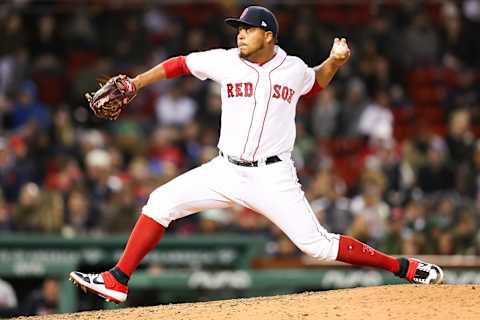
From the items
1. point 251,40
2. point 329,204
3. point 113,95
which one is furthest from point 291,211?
point 329,204

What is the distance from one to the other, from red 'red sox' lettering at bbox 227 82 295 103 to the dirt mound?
120cm

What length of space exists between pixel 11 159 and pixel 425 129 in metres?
5.17

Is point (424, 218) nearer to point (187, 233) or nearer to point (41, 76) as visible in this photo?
point (187, 233)

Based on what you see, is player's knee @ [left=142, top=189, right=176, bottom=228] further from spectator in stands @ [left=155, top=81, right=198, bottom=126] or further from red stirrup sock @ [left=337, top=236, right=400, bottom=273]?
spectator in stands @ [left=155, top=81, right=198, bottom=126]

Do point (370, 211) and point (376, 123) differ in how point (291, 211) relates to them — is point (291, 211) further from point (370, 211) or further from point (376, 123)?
point (376, 123)

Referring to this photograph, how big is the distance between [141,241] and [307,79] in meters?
1.35

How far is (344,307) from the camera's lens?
266 inches

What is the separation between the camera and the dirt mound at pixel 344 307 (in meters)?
6.55

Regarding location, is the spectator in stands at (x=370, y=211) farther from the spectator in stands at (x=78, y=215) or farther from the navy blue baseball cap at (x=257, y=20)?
the navy blue baseball cap at (x=257, y=20)

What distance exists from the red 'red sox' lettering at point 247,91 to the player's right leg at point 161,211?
0.41 metres

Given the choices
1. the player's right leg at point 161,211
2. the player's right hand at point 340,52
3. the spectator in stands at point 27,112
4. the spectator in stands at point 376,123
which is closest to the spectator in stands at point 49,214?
the spectator in stands at point 27,112

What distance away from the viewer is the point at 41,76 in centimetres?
1489

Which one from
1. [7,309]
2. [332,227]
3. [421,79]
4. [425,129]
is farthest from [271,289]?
[421,79]

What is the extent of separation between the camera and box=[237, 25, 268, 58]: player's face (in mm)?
6797
